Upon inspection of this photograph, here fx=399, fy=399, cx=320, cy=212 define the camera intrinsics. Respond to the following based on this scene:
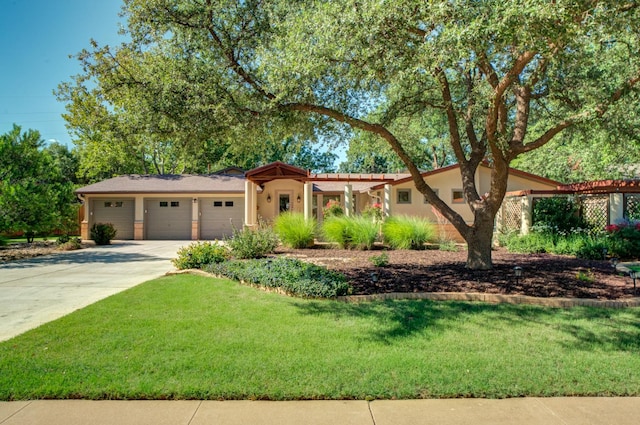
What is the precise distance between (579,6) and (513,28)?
35.6 inches

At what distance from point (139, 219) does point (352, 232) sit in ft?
46.8

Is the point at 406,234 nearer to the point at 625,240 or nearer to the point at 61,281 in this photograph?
the point at 625,240

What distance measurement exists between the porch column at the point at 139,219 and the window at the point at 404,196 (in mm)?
14038

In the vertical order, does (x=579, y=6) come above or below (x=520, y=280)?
above

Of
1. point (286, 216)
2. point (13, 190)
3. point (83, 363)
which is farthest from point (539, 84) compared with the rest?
point (13, 190)

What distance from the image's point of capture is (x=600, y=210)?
44.5ft

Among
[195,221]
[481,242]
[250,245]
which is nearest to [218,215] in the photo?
[195,221]

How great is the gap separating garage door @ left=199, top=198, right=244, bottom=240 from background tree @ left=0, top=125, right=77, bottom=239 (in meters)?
7.86

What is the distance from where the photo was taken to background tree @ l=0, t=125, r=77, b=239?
1325cm

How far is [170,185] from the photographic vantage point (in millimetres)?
22719

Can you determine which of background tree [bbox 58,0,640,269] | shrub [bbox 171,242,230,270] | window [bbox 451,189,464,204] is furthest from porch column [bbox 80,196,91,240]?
window [bbox 451,189,464,204]

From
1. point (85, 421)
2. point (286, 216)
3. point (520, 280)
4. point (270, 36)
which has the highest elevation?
point (270, 36)

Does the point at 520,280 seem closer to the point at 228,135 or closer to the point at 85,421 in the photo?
the point at 228,135

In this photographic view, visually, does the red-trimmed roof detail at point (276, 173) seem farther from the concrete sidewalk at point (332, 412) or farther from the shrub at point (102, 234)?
the concrete sidewalk at point (332, 412)
